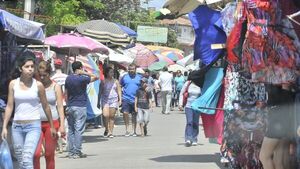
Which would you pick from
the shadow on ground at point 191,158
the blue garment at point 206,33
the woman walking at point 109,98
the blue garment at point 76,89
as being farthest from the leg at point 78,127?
the woman walking at point 109,98

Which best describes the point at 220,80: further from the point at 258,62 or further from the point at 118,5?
the point at 118,5

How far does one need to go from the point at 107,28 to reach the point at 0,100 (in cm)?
898

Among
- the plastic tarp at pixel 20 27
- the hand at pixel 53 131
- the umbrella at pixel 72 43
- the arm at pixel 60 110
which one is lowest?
the hand at pixel 53 131

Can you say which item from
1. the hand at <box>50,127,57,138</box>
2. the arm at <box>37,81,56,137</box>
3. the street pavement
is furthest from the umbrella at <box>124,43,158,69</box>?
the arm at <box>37,81,56,137</box>

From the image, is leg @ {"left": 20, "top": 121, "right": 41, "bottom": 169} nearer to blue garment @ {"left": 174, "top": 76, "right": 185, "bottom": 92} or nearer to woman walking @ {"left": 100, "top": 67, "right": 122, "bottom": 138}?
woman walking @ {"left": 100, "top": 67, "right": 122, "bottom": 138}

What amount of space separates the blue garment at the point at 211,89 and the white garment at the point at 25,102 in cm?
314

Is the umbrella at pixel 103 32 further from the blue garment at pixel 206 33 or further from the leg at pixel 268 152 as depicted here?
the leg at pixel 268 152

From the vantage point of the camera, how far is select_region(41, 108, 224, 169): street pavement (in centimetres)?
1096

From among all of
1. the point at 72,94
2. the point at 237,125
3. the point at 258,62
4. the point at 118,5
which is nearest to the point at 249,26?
the point at 258,62

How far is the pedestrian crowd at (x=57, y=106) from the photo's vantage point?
7.98m

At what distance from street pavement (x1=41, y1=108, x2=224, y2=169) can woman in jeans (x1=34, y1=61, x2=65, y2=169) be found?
194 cm

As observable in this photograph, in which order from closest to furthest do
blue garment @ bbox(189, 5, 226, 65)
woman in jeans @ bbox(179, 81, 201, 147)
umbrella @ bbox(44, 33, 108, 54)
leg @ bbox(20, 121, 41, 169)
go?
leg @ bbox(20, 121, 41, 169) < blue garment @ bbox(189, 5, 226, 65) < woman in jeans @ bbox(179, 81, 201, 147) < umbrella @ bbox(44, 33, 108, 54)

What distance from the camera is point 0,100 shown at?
10391mm

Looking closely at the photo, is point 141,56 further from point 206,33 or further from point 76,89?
point 206,33
